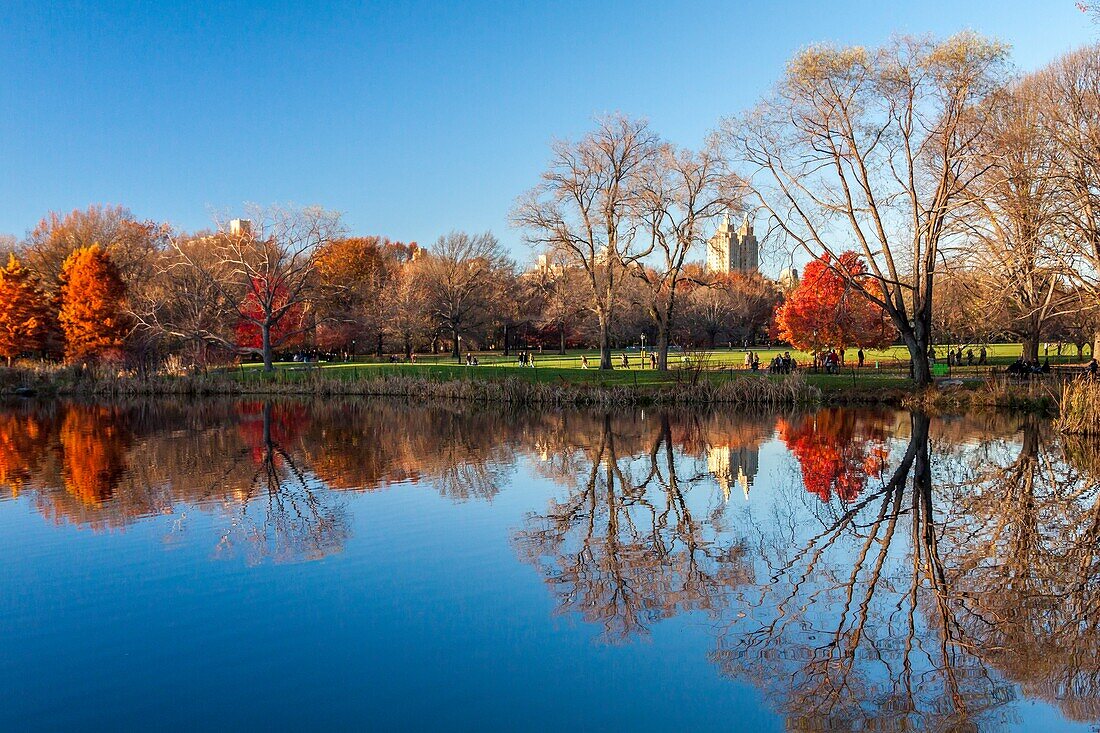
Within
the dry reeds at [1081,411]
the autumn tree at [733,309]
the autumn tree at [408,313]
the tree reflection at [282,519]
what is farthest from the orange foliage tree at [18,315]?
the autumn tree at [733,309]

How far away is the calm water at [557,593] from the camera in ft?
24.4

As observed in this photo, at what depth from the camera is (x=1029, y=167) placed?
921 inches

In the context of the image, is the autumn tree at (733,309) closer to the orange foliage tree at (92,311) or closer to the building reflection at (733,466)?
the orange foliage tree at (92,311)

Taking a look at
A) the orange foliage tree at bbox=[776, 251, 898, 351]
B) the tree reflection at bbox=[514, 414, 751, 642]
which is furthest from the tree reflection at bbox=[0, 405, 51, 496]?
the orange foliage tree at bbox=[776, 251, 898, 351]

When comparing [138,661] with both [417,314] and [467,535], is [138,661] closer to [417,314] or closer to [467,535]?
[467,535]

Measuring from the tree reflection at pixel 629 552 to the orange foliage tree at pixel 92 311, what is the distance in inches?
1552

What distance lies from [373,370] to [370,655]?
124 ft

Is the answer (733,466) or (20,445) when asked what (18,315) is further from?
(733,466)

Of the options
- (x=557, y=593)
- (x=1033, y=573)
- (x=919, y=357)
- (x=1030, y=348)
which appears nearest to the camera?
(x=557, y=593)

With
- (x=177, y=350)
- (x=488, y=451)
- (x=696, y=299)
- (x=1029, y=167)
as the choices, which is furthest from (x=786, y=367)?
(x=696, y=299)

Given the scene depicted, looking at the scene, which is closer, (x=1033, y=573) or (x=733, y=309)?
(x=1033, y=573)

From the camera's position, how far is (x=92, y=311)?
47.7m

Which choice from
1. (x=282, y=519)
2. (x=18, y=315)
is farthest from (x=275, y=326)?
(x=282, y=519)

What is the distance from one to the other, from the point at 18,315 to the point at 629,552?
163ft
